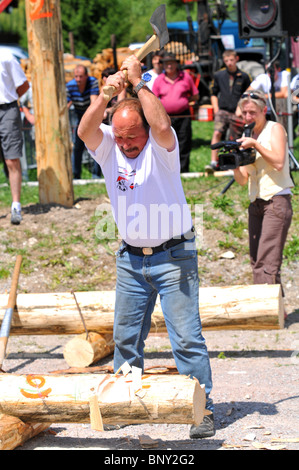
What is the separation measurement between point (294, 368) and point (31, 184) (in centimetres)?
660

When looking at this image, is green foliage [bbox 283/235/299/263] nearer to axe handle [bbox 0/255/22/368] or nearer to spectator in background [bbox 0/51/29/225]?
spectator in background [bbox 0/51/29/225]

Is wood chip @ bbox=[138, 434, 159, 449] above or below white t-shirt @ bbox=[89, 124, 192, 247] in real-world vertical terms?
below

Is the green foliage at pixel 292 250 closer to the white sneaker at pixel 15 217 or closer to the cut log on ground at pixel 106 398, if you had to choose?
the white sneaker at pixel 15 217

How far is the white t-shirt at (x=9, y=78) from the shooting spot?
8.32 meters

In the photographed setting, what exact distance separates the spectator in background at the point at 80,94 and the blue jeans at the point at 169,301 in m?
7.27

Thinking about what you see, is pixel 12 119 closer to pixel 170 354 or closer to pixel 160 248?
pixel 170 354

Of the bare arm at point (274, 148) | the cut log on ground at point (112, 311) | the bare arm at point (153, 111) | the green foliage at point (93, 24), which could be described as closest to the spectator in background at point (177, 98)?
the bare arm at point (274, 148)

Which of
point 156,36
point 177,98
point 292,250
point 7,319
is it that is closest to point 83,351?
point 7,319

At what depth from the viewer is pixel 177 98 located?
37.2ft

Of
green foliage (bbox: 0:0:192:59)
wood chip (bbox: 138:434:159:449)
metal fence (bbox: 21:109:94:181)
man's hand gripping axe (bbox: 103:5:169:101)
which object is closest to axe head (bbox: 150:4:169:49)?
man's hand gripping axe (bbox: 103:5:169:101)

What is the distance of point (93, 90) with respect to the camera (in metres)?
11.5

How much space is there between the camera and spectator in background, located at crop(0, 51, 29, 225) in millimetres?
8359

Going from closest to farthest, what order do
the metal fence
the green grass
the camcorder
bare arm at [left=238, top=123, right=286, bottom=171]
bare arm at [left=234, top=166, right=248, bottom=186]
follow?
bare arm at [left=238, top=123, right=286, bottom=171]
the camcorder
bare arm at [left=234, top=166, right=248, bottom=186]
the green grass
the metal fence

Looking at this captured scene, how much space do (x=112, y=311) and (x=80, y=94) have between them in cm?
641
